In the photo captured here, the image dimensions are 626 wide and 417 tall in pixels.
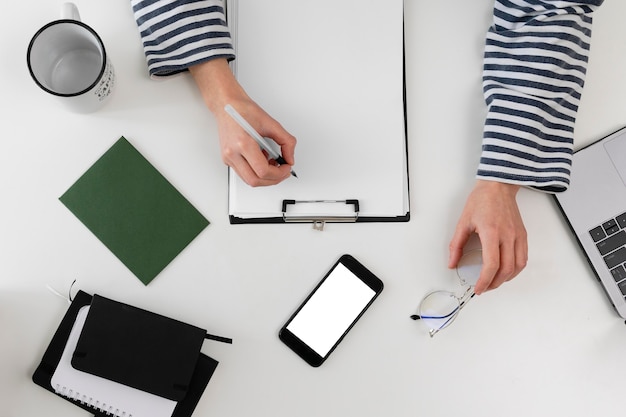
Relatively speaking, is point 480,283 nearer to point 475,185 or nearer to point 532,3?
point 475,185

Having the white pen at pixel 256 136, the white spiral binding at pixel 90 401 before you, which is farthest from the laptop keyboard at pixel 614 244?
the white spiral binding at pixel 90 401

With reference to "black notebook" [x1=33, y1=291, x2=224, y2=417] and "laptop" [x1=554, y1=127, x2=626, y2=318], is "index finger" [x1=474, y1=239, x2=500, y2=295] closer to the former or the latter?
"laptop" [x1=554, y1=127, x2=626, y2=318]

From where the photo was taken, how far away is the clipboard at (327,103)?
76 cm

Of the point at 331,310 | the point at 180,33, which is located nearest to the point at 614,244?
the point at 331,310

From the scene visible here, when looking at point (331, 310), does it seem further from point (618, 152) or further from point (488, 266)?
point (618, 152)

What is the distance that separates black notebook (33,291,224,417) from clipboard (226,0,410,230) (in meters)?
0.17

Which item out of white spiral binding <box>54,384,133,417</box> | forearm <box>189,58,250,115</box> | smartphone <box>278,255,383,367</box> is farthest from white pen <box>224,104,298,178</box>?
white spiral binding <box>54,384,133,417</box>

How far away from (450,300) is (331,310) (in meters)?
0.16

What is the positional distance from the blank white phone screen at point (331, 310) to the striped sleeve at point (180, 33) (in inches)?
12.6

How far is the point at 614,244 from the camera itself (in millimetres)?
781

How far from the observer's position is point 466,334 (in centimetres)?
78

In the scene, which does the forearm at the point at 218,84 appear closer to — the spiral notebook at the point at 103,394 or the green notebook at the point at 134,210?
the green notebook at the point at 134,210

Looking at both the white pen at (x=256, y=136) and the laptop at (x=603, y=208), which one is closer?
the white pen at (x=256, y=136)

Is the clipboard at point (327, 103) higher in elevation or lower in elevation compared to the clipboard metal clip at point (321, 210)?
higher
